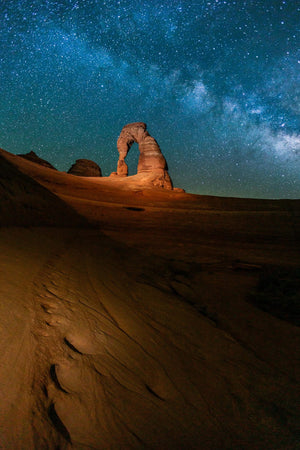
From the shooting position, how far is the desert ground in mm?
1028

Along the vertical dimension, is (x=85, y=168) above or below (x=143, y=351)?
above

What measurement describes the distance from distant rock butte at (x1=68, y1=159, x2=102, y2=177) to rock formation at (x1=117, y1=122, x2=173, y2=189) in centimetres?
888

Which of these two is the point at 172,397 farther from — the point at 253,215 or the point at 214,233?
the point at 253,215

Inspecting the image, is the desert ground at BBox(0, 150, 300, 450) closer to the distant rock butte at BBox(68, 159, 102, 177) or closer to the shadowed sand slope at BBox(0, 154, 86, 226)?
the shadowed sand slope at BBox(0, 154, 86, 226)

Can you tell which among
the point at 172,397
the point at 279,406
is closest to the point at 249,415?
the point at 279,406

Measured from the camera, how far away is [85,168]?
3419 cm

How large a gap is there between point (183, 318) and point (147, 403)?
110 cm

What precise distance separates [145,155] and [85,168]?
51.1ft

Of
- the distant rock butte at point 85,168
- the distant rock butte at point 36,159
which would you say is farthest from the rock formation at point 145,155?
the distant rock butte at point 36,159

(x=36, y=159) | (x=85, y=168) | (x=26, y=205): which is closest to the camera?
(x=26, y=205)

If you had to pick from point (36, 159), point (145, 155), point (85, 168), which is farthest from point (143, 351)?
point (85, 168)

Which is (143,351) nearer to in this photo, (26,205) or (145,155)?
(26,205)

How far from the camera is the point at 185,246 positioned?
6.00 metres

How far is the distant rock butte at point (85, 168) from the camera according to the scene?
33.5 m
